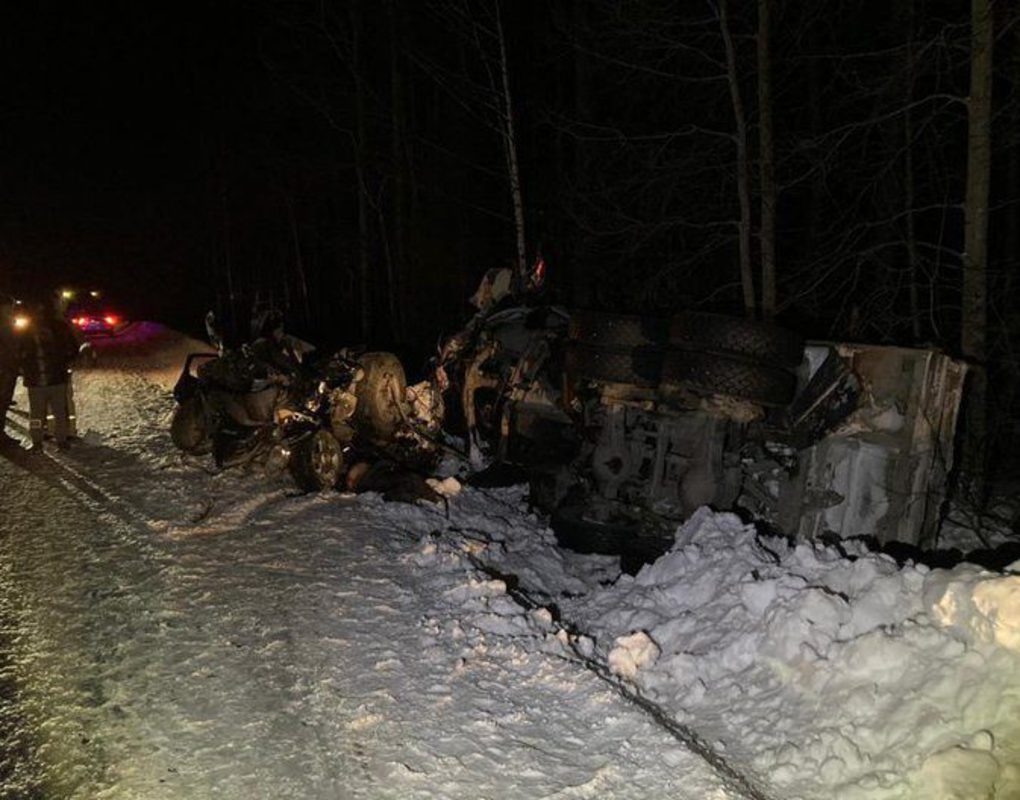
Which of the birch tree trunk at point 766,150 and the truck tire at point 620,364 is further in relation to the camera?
the birch tree trunk at point 766,150

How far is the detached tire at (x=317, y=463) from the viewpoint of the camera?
781 cm

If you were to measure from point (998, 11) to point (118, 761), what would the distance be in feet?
33.3

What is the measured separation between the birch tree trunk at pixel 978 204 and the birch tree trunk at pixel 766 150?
225 centimetres

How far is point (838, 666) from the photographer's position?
379cm

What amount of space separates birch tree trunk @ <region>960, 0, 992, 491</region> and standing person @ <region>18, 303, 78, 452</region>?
10490 mm

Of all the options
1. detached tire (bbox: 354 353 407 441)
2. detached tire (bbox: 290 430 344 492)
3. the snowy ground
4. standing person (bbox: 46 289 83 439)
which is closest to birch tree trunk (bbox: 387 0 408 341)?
standing person (bbox: 46 289 83 439)

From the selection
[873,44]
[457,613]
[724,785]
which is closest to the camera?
[724,785]

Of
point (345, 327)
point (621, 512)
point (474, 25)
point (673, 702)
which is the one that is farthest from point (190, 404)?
point (345, 327)

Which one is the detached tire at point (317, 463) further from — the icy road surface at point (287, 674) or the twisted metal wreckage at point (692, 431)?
the icy road surface at point (287, 674)

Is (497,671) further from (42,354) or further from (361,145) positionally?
(361,145)

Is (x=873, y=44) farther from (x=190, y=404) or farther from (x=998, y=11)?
(x=190, y=404)

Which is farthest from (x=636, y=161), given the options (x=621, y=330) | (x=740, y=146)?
(x=621, y=330)

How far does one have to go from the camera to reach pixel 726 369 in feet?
18.6

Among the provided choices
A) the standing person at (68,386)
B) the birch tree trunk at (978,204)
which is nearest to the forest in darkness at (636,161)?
the birch tree trunk at (978,204)
